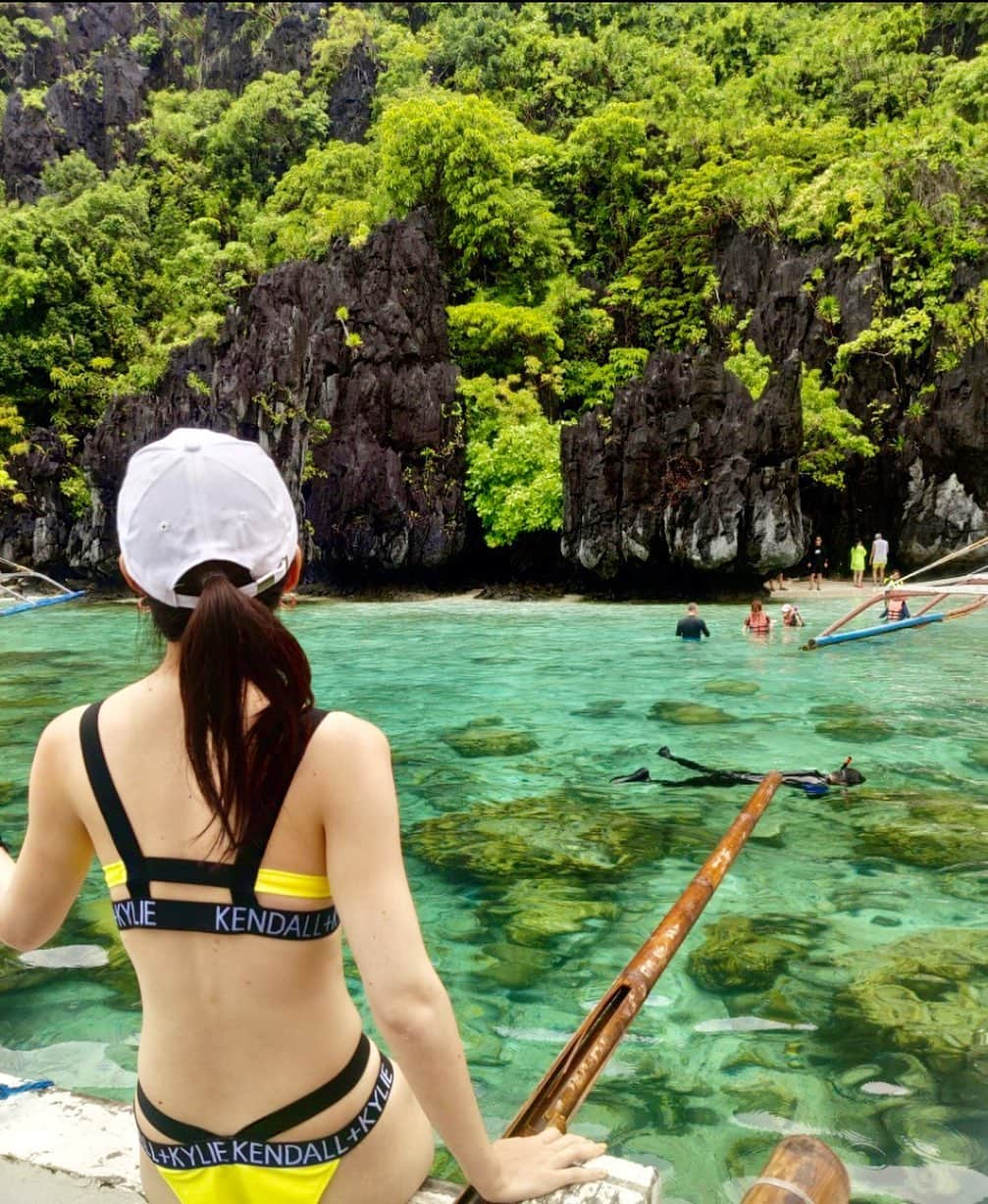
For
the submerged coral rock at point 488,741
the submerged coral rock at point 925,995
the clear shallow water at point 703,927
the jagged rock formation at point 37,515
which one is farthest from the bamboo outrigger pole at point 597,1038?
the jagged rock formation at point 37,515

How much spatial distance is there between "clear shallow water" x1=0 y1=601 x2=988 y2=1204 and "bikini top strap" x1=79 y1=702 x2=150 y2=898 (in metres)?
0.14

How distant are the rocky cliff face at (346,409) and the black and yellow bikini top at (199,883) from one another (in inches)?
1067

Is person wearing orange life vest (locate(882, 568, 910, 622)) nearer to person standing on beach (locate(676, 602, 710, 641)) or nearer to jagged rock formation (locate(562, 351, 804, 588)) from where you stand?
person standing on beach (locate(676, 602, 710, 641))

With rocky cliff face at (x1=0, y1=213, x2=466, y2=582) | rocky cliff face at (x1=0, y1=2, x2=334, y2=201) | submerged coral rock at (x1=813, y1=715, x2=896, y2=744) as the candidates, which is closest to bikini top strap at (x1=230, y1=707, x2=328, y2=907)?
submerged coral rock at (x1=813, y1=715, x2=896, y2=744)

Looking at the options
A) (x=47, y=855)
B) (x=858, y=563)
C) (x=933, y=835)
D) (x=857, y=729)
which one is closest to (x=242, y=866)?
(x=47, y=855)

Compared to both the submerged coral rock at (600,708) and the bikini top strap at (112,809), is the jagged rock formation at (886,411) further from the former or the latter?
the bikini top strap at (112,809)

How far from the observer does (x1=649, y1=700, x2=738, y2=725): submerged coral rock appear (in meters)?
10.2

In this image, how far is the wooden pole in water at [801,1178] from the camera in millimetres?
1365

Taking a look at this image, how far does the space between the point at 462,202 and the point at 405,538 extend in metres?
14.6

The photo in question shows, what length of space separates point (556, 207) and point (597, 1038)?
4055 centimetres

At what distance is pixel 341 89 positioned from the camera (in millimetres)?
46844

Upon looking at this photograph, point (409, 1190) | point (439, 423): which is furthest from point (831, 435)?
Result: point (409, 1190)

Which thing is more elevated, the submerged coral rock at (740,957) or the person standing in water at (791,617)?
the person standing in water at (791,617)

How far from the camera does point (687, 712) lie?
10.5 metres
